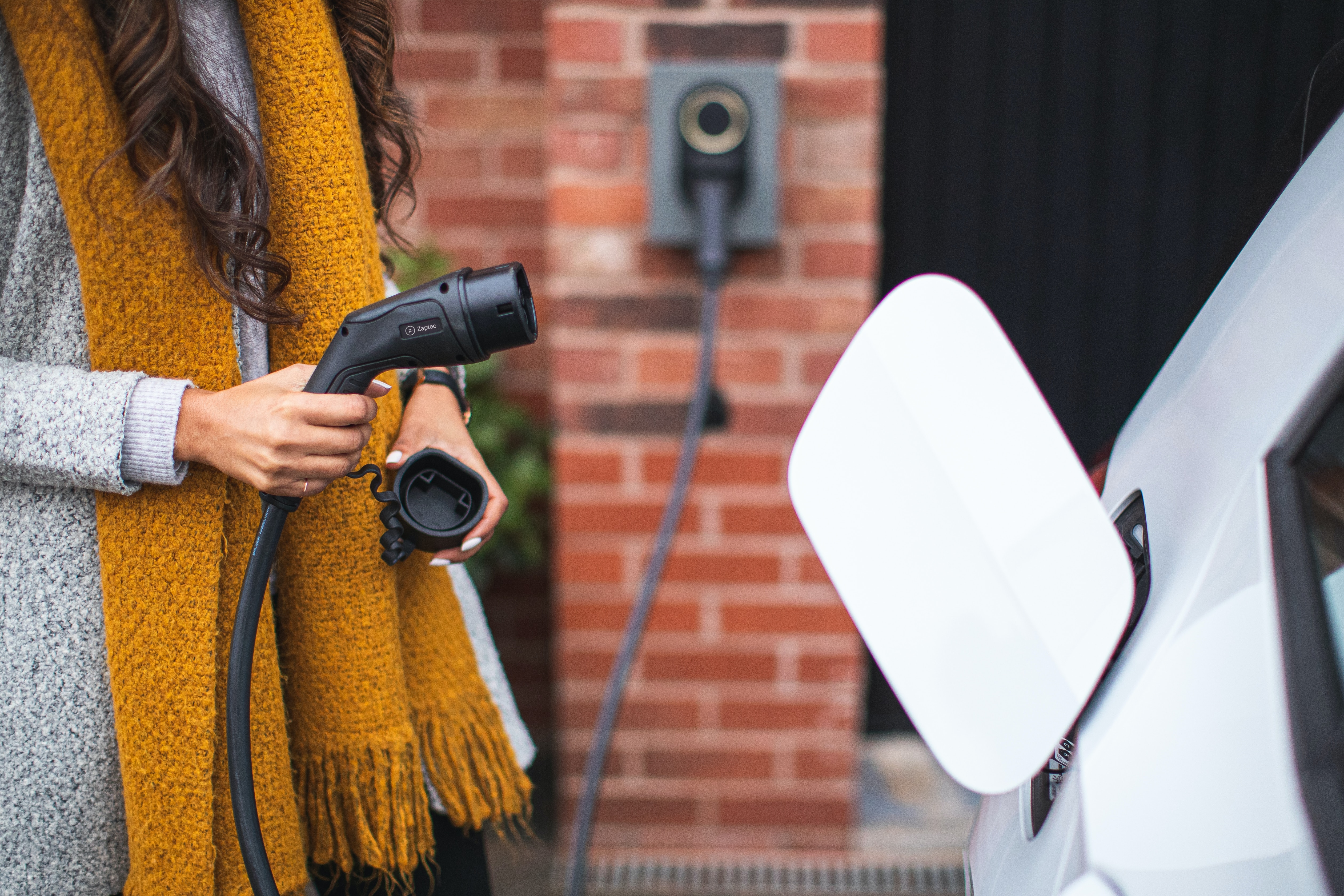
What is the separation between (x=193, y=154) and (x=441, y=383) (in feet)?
1.16

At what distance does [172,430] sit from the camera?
2.34 feet

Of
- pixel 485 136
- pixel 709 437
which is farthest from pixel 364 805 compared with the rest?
pixel 485 136

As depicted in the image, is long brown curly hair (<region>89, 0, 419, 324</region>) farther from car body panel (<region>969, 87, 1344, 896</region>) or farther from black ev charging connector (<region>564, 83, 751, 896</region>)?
black ev charging connector (<region>564, 83, 751, 896</region>)

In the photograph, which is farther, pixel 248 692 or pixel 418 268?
pixel 418 268

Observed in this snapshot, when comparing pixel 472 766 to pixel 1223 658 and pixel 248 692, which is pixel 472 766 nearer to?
pixel 248 692

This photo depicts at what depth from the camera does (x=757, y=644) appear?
70.0 inches

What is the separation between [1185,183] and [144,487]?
194 centimetres

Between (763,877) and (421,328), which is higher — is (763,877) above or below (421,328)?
below

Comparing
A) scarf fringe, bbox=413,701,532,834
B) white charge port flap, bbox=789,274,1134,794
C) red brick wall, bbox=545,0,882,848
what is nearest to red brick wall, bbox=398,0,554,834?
red brick wall, bbox=545,0,882,848

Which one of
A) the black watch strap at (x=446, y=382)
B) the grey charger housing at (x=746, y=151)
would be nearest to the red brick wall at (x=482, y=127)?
the grey charger housing at (x=746, y=151)

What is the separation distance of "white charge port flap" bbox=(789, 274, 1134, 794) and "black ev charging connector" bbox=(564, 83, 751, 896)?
2.98 ft

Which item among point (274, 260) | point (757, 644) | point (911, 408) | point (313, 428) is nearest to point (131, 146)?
point (274, 260)

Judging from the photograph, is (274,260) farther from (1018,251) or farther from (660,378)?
(1018,251)

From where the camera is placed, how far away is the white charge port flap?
1.73 ft
